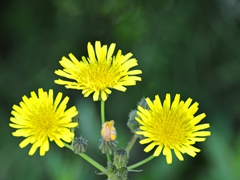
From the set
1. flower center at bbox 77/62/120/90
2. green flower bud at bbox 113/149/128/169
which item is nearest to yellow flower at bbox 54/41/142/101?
flower center at bbox 77/62/120/90

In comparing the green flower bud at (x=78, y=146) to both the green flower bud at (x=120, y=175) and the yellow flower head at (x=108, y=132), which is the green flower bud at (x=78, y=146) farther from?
the green flower bud at (x=120, y=175)

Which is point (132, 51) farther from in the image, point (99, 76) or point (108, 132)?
point (108, 132)

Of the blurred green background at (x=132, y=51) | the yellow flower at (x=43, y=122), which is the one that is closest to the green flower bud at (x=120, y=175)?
the yellow flower at (x=43, y=122)

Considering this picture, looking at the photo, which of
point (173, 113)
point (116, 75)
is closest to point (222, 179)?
point (173, 113)

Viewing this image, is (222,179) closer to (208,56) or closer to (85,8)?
(208,56)

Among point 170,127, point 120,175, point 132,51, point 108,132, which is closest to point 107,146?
point 108,132
